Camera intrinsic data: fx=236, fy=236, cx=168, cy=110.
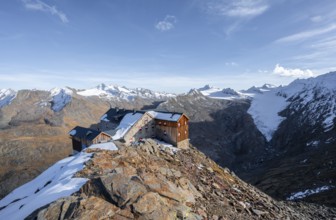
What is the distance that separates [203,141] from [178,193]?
118459mm

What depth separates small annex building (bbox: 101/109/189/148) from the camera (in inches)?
1885

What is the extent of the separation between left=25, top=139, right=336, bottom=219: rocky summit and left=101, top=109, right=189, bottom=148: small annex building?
12.3 metres

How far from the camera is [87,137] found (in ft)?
165

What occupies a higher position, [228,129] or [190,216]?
[190,216]

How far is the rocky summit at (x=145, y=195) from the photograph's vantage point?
1666 centimetres

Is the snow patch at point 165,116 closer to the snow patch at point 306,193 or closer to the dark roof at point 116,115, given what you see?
the dark roof at point 116,115

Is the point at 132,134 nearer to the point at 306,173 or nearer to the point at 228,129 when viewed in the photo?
the point at 306,173

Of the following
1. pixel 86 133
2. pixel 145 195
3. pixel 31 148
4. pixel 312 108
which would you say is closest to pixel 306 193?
pixel 86 133

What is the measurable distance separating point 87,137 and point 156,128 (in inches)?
584

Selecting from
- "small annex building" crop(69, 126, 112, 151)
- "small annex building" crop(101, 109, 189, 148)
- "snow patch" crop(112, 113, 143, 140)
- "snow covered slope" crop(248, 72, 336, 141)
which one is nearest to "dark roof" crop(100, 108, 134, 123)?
"snow patch" crop(112, 113, 143, 140)

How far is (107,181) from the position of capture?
741 inches

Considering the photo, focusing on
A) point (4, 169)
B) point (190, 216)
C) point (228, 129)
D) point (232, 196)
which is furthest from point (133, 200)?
point (228, 129)

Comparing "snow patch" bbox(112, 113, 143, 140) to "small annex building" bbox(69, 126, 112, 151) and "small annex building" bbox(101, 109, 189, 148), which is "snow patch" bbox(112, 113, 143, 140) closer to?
"small annex building" bbox(101, 109, 189, 148)

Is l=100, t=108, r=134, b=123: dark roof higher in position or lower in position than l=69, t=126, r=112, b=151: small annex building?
higher
